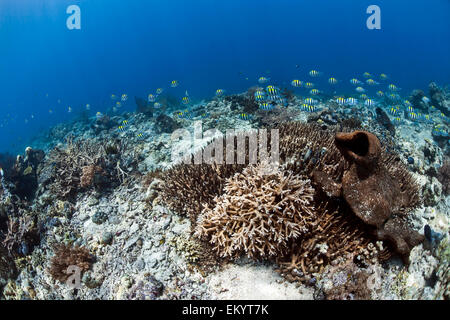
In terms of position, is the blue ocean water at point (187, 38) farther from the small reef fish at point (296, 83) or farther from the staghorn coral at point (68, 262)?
the staghorn coral at point (68, 262)

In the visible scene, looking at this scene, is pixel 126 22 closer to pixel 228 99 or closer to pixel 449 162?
pixel 228 99

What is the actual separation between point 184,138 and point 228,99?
558 centimetres

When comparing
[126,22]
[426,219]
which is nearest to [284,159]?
[426,219]

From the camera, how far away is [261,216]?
343 centimetres

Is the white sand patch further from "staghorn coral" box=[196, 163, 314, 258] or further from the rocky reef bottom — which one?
"staghorn coral" box=[196, 163, 314, 258]

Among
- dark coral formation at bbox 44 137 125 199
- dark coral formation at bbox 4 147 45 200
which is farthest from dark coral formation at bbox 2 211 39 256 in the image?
dark coral formation at bbox 4 147 45 200

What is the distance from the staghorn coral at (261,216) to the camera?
342 centimetres

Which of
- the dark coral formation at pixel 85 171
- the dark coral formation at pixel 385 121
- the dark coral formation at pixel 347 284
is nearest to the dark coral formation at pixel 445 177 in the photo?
the dark coral formation at pixel 385 121

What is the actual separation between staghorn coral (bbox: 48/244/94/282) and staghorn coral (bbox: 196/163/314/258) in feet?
8.55

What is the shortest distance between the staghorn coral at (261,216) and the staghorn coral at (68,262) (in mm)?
2606

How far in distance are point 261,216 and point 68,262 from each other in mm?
4056

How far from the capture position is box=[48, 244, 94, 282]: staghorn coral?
15.1 ft

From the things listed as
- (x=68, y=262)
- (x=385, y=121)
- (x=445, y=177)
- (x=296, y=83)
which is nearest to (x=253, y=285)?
(x=68, y=262)

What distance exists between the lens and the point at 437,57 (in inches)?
3720
